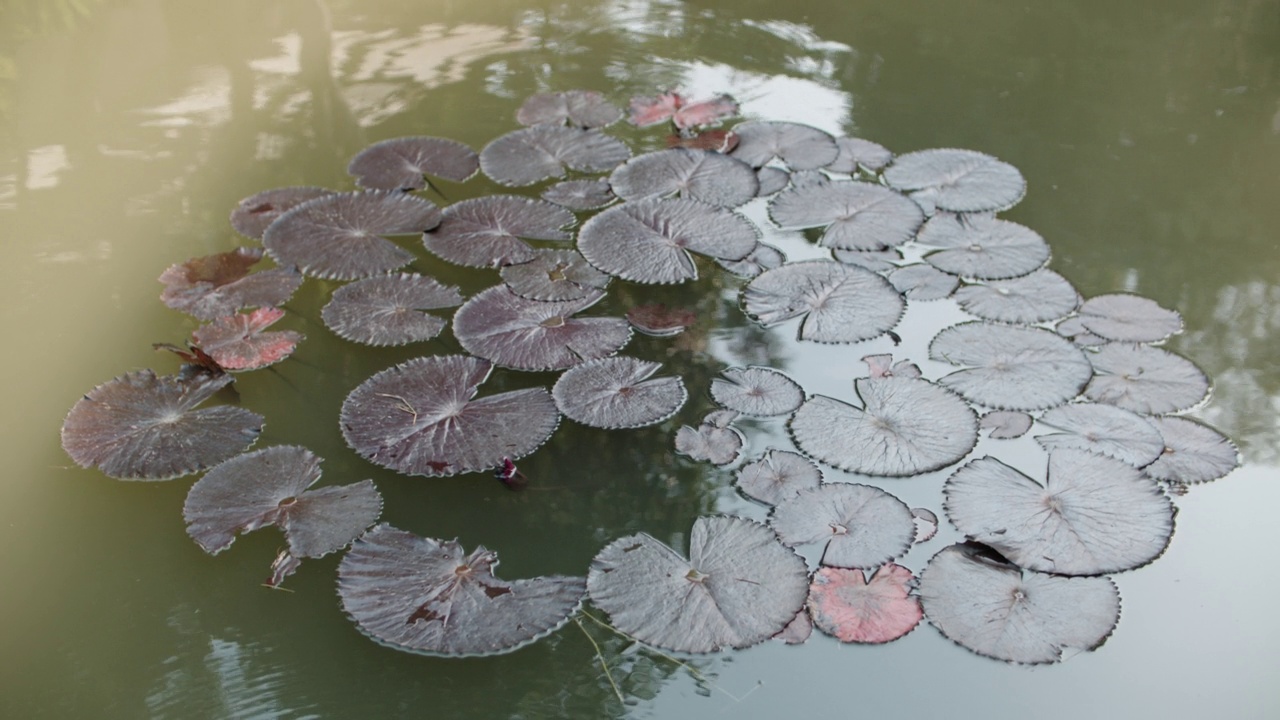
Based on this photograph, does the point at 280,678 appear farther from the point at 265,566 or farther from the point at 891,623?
the point at 891,623

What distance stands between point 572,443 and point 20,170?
7.54 ft

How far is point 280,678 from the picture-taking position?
1929mm

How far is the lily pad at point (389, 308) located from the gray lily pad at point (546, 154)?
61 centimetres

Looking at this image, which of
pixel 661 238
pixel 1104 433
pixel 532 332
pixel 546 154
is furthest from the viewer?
pixel 546 154

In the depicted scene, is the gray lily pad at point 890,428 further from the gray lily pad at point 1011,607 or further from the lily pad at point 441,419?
the lily pad at point 441,419

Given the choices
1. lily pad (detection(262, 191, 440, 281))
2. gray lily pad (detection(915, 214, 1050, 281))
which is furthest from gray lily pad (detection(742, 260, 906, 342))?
lily pad (detection(262, 191, 440, 281))

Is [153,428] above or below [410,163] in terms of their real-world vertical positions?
below

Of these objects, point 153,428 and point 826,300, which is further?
point 826,300

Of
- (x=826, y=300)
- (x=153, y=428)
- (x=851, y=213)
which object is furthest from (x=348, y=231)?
(x=851, y=213)

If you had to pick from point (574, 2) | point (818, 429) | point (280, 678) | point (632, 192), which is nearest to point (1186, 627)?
point (818, 429)

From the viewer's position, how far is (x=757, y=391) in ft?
8.30

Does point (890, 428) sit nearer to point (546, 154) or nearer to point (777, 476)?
point (777, 476)

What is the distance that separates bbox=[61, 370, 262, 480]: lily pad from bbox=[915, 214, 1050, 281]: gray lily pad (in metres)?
1.91

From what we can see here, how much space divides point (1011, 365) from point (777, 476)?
2.40ft
